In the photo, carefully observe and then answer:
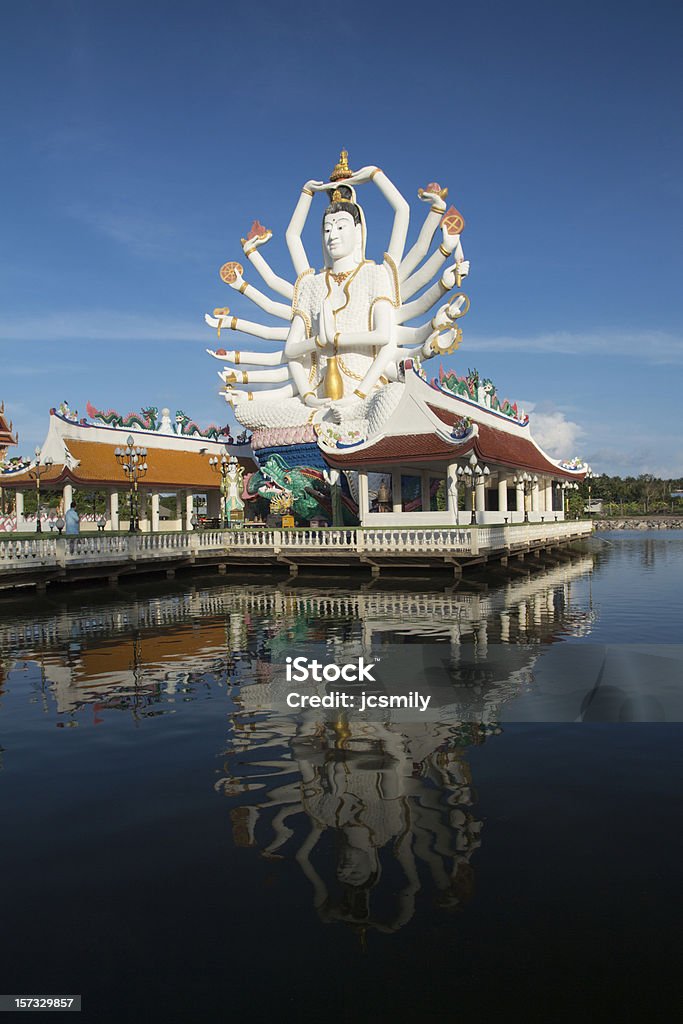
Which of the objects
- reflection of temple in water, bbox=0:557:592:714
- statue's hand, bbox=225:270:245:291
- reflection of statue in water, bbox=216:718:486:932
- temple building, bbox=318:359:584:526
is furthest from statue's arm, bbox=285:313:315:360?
reflection of statue in water, bbox=216:718:486:932

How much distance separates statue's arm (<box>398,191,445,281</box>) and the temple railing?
16.6m

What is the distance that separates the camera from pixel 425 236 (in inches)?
1593

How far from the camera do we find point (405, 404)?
102 feet

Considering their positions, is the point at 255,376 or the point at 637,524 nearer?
the point at 255,376

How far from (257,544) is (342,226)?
61.0 ft

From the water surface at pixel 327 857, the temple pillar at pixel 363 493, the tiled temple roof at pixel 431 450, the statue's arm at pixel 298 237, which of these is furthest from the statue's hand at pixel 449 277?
the water surface at pixel 327 857

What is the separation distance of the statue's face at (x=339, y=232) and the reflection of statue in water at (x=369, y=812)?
115ft

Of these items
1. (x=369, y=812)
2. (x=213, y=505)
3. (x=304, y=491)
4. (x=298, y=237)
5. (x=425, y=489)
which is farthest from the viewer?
(x=213, y=505)

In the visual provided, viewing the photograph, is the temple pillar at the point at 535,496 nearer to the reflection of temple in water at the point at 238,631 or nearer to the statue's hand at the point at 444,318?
the statue's hand at the point at 444,318

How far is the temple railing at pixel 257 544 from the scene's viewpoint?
23562mm

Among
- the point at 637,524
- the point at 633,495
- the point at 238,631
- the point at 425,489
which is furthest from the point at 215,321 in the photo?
the point at 633,495

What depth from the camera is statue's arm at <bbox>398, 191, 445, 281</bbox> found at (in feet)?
131

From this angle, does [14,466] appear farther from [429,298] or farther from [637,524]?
[637,524]

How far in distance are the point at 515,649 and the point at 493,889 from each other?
8.22m
